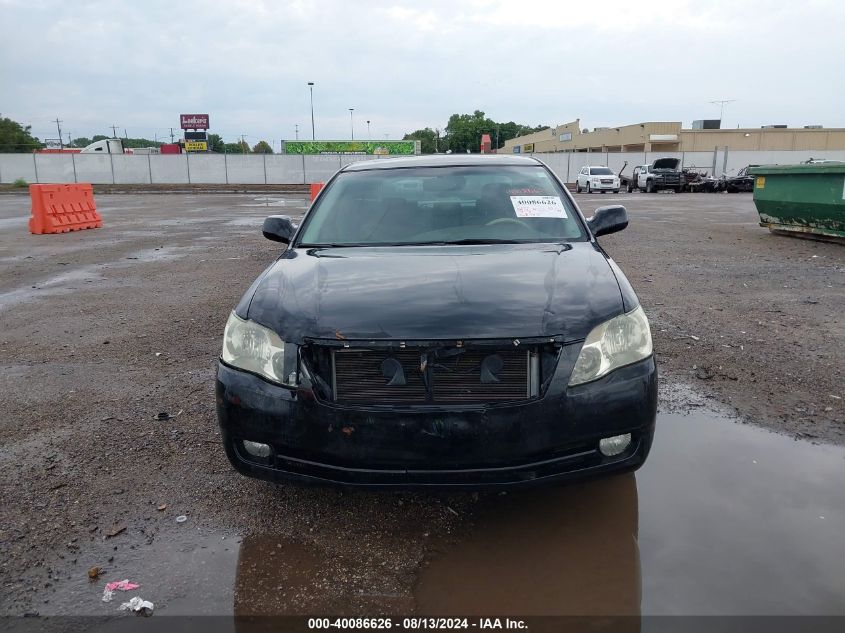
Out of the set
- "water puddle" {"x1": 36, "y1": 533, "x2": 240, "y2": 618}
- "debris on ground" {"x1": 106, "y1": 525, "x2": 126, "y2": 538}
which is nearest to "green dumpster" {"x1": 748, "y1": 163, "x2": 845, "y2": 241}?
"water puddle" {"x1": 36, "y1": 533, "x2": 240, "y2": 618}

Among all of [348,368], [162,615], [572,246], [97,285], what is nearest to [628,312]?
[572,246]

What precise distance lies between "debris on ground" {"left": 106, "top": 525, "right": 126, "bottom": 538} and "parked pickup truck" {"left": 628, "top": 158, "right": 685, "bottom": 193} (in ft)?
118

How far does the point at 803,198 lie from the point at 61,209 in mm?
15175

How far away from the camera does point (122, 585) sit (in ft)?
7.89

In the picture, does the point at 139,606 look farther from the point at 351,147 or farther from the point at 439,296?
the point at 351,147

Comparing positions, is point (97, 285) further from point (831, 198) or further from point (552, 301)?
point (831, 198)

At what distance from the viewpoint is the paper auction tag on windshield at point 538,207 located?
3.85 meters

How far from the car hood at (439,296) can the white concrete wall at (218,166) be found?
4216 centimetres

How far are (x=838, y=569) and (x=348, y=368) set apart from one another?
76.6 inches

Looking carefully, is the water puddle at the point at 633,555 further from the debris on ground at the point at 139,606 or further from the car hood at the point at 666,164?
the car hood at the point at 666,164

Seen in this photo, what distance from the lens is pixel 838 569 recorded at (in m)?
2.40

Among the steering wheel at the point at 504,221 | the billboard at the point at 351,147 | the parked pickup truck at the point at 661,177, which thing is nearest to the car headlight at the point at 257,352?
the steering wheel at the point at 504,221

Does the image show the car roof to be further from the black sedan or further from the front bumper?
the front bumper

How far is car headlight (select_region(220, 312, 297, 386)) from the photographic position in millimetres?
2518
